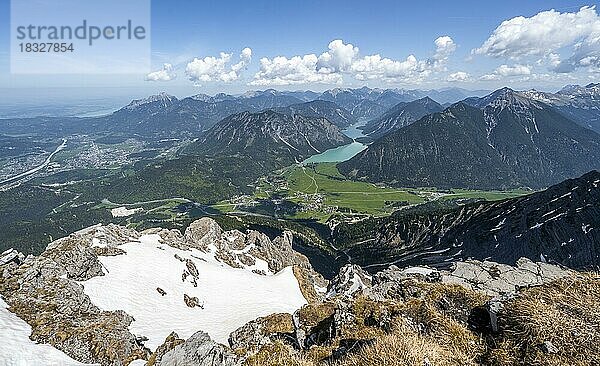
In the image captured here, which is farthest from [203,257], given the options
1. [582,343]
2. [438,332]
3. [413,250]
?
[413,250]

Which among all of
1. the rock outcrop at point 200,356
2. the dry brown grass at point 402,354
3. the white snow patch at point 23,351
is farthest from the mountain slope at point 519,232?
the white snow patch at point 23,351

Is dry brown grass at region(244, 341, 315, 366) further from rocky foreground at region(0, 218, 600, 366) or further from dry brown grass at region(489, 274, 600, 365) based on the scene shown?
dry brown grass at region(489, 274, 600, 365)

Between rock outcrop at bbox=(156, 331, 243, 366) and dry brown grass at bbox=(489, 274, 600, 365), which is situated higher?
dry brown grass at bbox=(489, 274, 600, 365)

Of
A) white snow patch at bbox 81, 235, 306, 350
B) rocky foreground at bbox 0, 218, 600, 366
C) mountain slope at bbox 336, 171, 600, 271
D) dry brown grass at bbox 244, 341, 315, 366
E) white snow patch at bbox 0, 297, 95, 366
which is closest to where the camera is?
rocky foreground at bbox 0, 218, 600, 366

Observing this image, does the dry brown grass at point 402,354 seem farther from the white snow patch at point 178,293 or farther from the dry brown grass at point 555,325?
the white snow patch at point 178,293

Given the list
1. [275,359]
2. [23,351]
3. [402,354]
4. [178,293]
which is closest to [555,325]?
[402,354]

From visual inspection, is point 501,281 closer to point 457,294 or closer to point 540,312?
point 457,294

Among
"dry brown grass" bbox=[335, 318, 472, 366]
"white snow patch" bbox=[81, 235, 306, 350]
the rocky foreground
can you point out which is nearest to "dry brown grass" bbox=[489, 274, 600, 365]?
the rocky foreground
